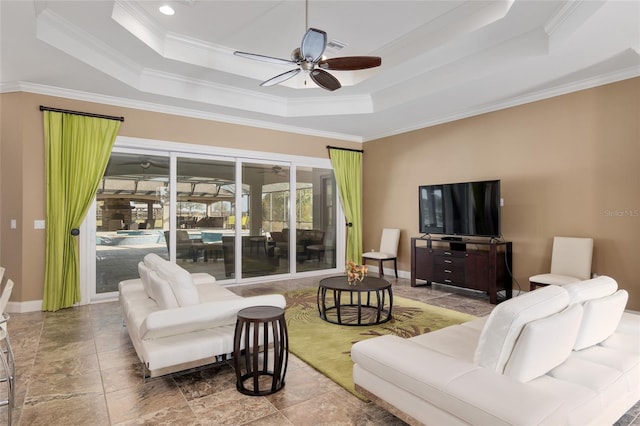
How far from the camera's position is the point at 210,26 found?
3975 mm

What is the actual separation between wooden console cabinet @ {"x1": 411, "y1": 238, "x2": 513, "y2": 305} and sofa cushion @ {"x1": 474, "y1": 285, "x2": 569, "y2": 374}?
3361 millimetres

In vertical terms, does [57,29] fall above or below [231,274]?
above

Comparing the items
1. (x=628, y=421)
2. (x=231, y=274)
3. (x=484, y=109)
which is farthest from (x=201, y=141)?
(x=628, y=421)

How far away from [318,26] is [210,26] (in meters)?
1.20

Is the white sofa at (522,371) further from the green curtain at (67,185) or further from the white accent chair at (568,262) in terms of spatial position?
the green curtain at (67,185)

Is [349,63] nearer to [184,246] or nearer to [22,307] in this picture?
[184,246]

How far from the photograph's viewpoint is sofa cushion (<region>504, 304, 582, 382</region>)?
1679 millimetres

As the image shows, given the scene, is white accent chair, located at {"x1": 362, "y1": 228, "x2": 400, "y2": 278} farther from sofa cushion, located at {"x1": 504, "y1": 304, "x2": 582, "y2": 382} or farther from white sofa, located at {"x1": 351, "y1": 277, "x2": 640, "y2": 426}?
sofa cushion, located at {"x1": 504, "y1": 304, "x2": 582, "y2": 382}

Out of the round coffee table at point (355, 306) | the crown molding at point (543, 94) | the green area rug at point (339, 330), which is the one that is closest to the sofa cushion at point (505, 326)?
the green area rug at point (339, 330)

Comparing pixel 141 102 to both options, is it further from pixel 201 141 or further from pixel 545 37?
pixel 545 37

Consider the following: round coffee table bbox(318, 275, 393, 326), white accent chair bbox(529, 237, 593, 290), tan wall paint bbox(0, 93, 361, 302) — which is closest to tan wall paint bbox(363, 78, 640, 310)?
white accent chair bbox(529, 237, 593, 290)

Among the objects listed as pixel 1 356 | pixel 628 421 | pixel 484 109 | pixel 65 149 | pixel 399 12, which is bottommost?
pixel 628 421

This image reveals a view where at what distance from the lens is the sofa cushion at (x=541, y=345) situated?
1.68 m

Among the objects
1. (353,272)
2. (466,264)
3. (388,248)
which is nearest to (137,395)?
(353,272)
